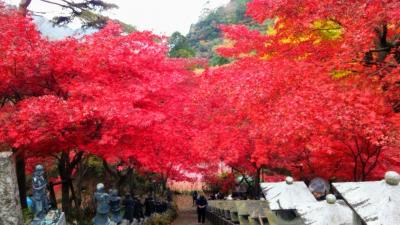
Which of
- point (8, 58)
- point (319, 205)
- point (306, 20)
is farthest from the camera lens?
→ point (306, 20)

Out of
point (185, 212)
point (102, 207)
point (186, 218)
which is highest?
point (102, 207)

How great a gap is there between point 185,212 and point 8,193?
16831mm

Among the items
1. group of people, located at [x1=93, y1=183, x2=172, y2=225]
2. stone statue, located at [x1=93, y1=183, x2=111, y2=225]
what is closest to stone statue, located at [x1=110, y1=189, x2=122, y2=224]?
group of people, located at [x1=93, y1=183, x2=172, y2=225]

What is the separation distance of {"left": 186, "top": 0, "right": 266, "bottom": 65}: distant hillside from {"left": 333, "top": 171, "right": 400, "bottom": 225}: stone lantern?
54012 mm

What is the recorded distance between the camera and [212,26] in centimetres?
6681

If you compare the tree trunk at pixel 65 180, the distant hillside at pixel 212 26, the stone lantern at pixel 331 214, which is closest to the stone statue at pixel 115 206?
the tree trunk at pixel 65 180

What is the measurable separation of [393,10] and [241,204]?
5.70m

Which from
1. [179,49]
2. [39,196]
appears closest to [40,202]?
[39,196]

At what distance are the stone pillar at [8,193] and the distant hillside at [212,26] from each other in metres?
50.8

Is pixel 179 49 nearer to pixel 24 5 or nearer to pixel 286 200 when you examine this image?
pixel 24 5

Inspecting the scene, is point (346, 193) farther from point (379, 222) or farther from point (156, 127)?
point (156, 127)

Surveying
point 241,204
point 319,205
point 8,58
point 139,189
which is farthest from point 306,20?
point 139,189

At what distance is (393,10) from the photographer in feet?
30.2

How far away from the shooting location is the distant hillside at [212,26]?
61553mm
